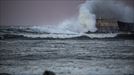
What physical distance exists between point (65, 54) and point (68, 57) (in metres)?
0.05

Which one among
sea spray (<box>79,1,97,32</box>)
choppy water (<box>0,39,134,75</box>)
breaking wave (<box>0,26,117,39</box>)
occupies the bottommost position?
choppy water (<box>0,39,134,75</box>)

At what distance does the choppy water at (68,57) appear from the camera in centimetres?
331

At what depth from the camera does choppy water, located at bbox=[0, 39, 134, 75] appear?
10.9 ft

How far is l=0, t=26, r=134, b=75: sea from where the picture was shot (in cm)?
331

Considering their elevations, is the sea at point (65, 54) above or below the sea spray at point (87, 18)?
below

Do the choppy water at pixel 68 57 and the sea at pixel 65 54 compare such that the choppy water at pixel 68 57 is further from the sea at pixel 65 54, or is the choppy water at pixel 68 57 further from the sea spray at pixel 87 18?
the sea spray at pixel 87 18

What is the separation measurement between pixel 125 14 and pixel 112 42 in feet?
1.20

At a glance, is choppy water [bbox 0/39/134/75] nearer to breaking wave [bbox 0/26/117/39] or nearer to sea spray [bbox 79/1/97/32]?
breaking wave [bbox 0/26/117/39]

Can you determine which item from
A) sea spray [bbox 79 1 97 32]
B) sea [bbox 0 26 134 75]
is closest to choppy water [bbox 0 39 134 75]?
sea [bbox 0 26 134 75]

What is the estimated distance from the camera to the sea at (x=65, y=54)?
331 centimetres

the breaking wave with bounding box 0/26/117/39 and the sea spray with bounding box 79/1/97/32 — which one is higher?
the sea spray with bounding box 79/1/97/32

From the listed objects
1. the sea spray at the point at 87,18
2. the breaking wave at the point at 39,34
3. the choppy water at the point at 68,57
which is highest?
the sea spray at the point at 87,18

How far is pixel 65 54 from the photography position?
331cm

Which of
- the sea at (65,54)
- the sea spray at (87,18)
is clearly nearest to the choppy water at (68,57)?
the sea at (65,54)
